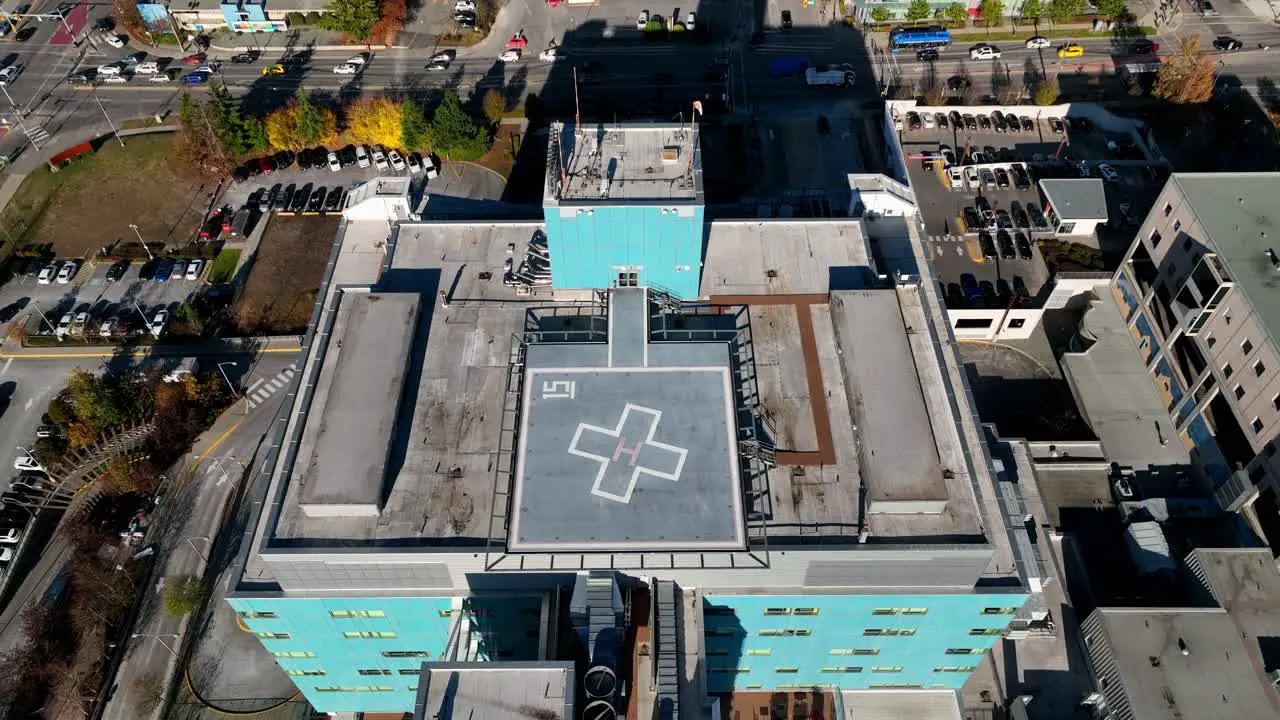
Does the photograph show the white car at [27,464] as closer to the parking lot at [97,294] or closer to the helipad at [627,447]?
the parking lot at [97,294]

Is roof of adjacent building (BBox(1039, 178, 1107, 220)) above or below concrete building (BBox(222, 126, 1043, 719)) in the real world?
above

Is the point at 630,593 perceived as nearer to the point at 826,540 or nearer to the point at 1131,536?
the point at 826,540

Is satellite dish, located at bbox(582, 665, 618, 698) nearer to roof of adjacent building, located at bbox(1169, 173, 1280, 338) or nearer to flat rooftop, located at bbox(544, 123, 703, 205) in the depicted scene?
flat rooftop, located at bbox(544, 123, 703, 205)

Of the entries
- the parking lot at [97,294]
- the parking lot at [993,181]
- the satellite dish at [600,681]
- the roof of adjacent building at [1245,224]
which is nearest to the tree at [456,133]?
the parking lot at [97,294]

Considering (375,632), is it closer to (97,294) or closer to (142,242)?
(97,294)

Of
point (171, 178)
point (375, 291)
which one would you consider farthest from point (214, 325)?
point (375, 291)

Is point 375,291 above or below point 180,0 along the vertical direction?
below

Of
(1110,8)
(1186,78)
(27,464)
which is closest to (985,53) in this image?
(1110,8)

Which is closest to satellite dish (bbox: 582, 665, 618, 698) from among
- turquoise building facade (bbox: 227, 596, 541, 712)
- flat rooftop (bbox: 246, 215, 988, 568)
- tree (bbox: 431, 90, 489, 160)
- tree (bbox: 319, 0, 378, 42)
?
flat rooftop (bbox: 246, 215, 988, 568)
